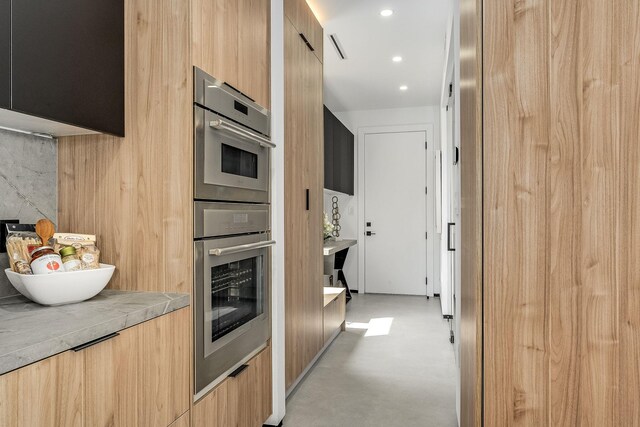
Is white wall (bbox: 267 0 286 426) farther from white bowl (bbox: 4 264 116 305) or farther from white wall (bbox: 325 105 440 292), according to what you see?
white wall (bbox: 325 105 440 292)

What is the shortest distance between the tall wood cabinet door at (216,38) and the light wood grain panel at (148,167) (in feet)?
0.17

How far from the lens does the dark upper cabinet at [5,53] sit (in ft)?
3.76

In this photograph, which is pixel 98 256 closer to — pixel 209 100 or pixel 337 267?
pixel 209 100

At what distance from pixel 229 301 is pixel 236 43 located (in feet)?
3.66

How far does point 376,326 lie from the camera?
14.6 ft

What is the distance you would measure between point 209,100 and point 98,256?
2.27 ft

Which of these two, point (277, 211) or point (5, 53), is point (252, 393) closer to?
point (277, 211)

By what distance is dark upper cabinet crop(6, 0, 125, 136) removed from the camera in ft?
3.98

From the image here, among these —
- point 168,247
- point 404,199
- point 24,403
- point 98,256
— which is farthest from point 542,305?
point 404,199

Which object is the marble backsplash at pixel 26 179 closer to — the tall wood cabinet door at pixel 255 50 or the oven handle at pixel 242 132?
the oven handle at pixel 242 132

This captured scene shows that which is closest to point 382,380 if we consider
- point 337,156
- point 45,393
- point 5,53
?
point 45,393

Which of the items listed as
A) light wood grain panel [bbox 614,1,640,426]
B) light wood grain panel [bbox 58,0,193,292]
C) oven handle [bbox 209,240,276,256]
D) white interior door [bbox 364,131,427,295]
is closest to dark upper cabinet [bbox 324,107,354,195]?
white interior door [bbox 364,131,427,295]

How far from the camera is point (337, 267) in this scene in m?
5.62

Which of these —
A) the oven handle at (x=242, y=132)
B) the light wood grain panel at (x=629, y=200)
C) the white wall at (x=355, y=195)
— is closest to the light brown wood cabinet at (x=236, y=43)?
the oven handle at (x=242, y=132)
